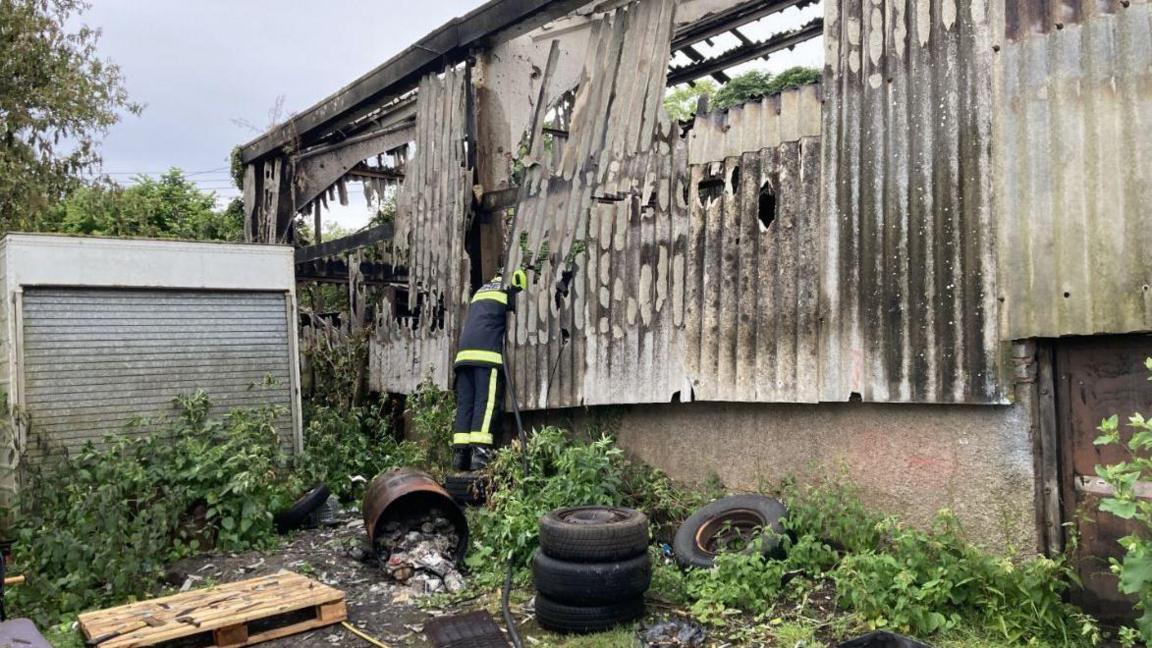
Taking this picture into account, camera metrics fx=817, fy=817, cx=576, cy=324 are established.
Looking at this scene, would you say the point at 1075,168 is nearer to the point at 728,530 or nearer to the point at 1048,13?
the point at 1048,13

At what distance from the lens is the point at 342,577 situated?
20.3 ft

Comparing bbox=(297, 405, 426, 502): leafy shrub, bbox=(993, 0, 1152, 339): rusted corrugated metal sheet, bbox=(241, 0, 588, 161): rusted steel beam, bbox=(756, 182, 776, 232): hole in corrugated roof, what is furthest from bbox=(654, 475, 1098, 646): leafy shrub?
bbox=(241, 0, 588, 161): rusted steel beam

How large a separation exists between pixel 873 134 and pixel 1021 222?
44.3 inches

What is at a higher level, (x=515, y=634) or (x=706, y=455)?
(x=706, y=455)

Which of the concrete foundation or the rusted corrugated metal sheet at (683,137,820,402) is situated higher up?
the rusted corrugated metal sheet at (683,137,820,402)

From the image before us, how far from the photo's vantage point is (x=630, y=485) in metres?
6.59

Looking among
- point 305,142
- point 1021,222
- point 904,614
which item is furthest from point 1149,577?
point 305,142

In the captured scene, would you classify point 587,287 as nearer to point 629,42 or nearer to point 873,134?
point 629,42

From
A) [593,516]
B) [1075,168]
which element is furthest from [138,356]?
[1075,168]

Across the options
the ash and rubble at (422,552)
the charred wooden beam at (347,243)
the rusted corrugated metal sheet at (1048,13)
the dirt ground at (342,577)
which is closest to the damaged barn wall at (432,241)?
the charred wooden beam at (347,243)

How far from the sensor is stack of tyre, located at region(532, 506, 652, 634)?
15.6ft

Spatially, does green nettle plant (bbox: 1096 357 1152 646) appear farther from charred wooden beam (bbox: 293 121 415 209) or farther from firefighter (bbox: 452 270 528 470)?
charred wooden beam (bbox: 293 121 415 209)

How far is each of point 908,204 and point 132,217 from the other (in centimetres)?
1553

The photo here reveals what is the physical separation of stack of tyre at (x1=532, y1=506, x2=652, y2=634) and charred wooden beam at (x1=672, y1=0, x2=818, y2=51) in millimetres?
5187
